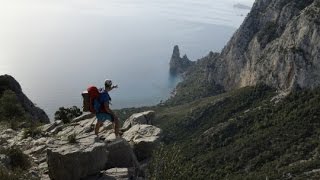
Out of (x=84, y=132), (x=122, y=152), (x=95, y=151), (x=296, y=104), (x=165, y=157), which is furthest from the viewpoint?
(x=296, y=104)

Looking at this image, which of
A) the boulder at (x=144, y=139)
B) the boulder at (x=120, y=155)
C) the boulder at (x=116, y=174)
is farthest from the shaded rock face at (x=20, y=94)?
the boulder at (x=116, y=174)

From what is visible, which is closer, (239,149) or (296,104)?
(239,149)

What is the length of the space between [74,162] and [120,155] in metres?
2.70

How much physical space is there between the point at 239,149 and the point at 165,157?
113401mm

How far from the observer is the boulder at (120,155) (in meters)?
18.5

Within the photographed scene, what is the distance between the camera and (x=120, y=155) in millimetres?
18625

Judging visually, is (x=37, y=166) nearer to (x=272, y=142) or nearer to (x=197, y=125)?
(x=272, y=142)

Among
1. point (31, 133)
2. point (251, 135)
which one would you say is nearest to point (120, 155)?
point (31, 133)

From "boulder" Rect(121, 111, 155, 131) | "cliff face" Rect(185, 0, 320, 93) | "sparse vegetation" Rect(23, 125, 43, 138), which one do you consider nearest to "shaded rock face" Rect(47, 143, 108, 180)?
"boulder" Rect(121, 111, 155, 131)

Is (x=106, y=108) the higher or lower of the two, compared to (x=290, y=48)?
higher

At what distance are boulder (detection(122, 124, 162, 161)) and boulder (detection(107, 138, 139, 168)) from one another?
1701 millimetres

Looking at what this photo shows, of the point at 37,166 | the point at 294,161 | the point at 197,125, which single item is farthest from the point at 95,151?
the point at 197,125

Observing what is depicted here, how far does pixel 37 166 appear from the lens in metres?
18.9

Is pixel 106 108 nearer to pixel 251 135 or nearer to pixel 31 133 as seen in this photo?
pixel 31 133
